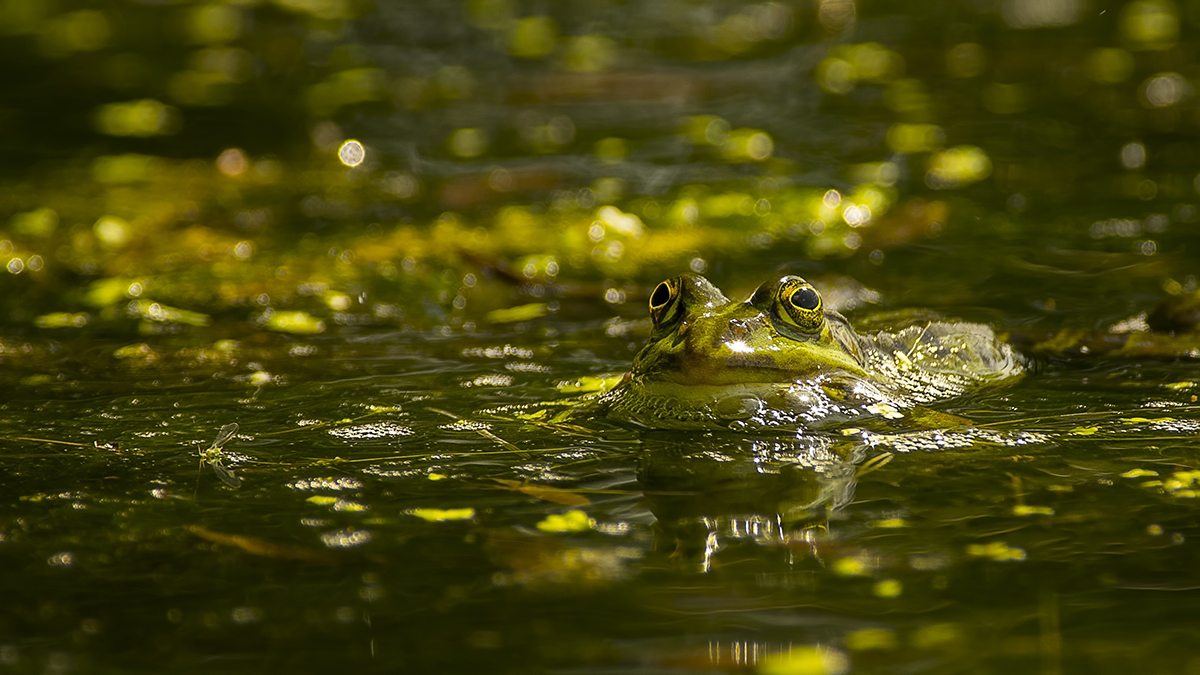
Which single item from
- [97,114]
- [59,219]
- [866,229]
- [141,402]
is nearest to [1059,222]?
[866,229]

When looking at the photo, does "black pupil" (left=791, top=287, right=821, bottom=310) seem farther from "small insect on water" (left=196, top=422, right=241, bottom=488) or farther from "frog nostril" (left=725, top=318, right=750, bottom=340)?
"small insect on water" (left=196, top=422, right=241, bottom=488)

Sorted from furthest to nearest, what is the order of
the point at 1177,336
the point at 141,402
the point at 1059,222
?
1. the point at 1059,222
2. the point at 1177,336
3. the point at 141,402

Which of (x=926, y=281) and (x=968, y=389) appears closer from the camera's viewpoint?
(x=968, y=389)

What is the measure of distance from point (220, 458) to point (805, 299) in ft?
4.63

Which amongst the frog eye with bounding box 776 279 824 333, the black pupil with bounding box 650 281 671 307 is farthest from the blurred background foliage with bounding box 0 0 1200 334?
the frog eye with bounding box 776 279 824 333

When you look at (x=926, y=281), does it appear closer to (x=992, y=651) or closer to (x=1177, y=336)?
(x=1177, y=336)

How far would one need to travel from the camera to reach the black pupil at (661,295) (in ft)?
9.12

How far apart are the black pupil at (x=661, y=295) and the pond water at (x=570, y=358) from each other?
315mm

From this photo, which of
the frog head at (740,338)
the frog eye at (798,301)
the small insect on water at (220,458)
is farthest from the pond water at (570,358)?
the frog eye at (798,301)

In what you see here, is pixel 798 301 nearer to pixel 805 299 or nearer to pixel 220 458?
pixel 805 299

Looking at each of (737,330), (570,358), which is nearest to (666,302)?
(737,330)

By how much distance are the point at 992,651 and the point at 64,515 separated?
70.7 inches

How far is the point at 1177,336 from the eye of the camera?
3.46 m

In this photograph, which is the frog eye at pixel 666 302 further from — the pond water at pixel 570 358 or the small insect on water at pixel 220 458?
the small insect on water at pixel 220 458
